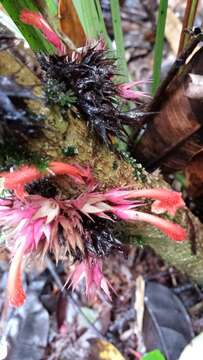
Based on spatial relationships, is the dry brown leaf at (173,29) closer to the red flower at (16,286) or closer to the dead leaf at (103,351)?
the dead leaf at (103,351)

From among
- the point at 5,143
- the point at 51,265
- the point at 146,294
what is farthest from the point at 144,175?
the point at 51,265

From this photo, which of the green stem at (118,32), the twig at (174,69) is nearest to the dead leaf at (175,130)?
the twig at (174,69)

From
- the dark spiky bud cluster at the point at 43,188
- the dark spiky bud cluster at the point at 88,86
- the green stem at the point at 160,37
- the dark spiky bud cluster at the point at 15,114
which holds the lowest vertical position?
the dark spiky bud cluster at the point at 43,188

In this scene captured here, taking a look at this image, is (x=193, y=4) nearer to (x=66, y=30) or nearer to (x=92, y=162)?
(x=66, y=30)

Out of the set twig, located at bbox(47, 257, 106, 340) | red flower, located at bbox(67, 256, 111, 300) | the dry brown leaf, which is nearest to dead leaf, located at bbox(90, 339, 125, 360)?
twig, located at bbox(47, 257, 106, 340)

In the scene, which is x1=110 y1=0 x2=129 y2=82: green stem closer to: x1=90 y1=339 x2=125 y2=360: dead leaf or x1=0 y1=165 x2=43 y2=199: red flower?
x1=0 y1=165 x2=43 y2=199: red flower

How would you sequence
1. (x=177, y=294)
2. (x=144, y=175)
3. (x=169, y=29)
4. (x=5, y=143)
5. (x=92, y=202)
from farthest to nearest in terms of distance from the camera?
(x=169, y=29)
(x=177, y=294)
(x=144, y=175)
(x=92, y=202)
(x=5, y=143)

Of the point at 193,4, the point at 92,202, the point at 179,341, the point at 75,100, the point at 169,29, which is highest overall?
the point at 169,29
